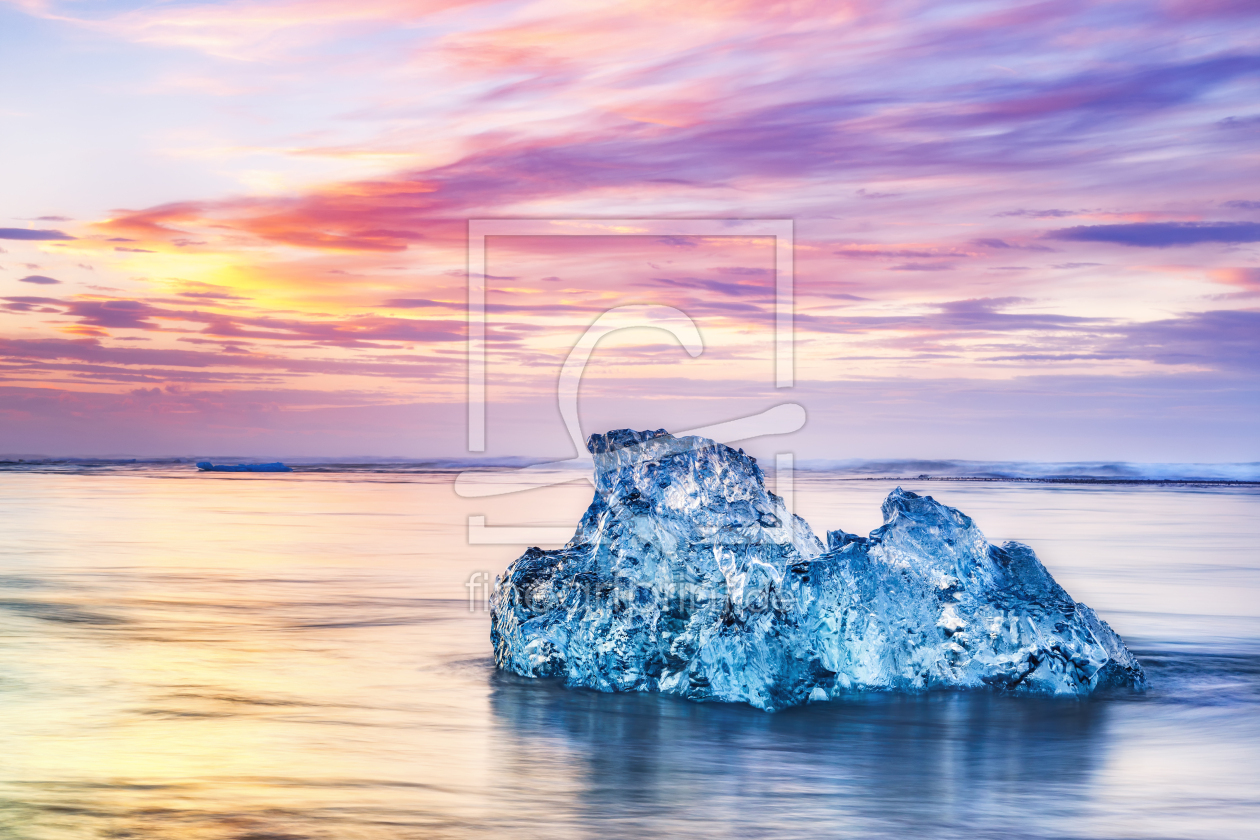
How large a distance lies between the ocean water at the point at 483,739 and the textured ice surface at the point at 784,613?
0.26m

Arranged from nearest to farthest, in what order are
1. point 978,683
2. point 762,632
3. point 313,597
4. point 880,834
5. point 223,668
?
point 880,834
point 762,632
point 978,683
point 223,668
point 313,597

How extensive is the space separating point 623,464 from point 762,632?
2.38 m

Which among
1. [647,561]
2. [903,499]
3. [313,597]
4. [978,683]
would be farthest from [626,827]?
[313,597]

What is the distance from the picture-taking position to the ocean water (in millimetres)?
6227

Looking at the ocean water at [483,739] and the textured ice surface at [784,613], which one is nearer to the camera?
the ocean water at [483,739]

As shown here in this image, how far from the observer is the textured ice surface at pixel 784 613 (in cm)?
877

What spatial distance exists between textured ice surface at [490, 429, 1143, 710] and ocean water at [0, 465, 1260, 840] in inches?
10.4

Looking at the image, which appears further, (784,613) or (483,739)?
(784,613)

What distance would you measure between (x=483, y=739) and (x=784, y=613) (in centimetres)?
236

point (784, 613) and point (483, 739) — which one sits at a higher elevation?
point (784, 613)

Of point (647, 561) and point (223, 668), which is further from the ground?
point (647, 561)

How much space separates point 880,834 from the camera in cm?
599

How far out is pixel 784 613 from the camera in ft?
28.7

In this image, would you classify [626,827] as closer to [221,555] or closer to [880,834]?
[880,834]
